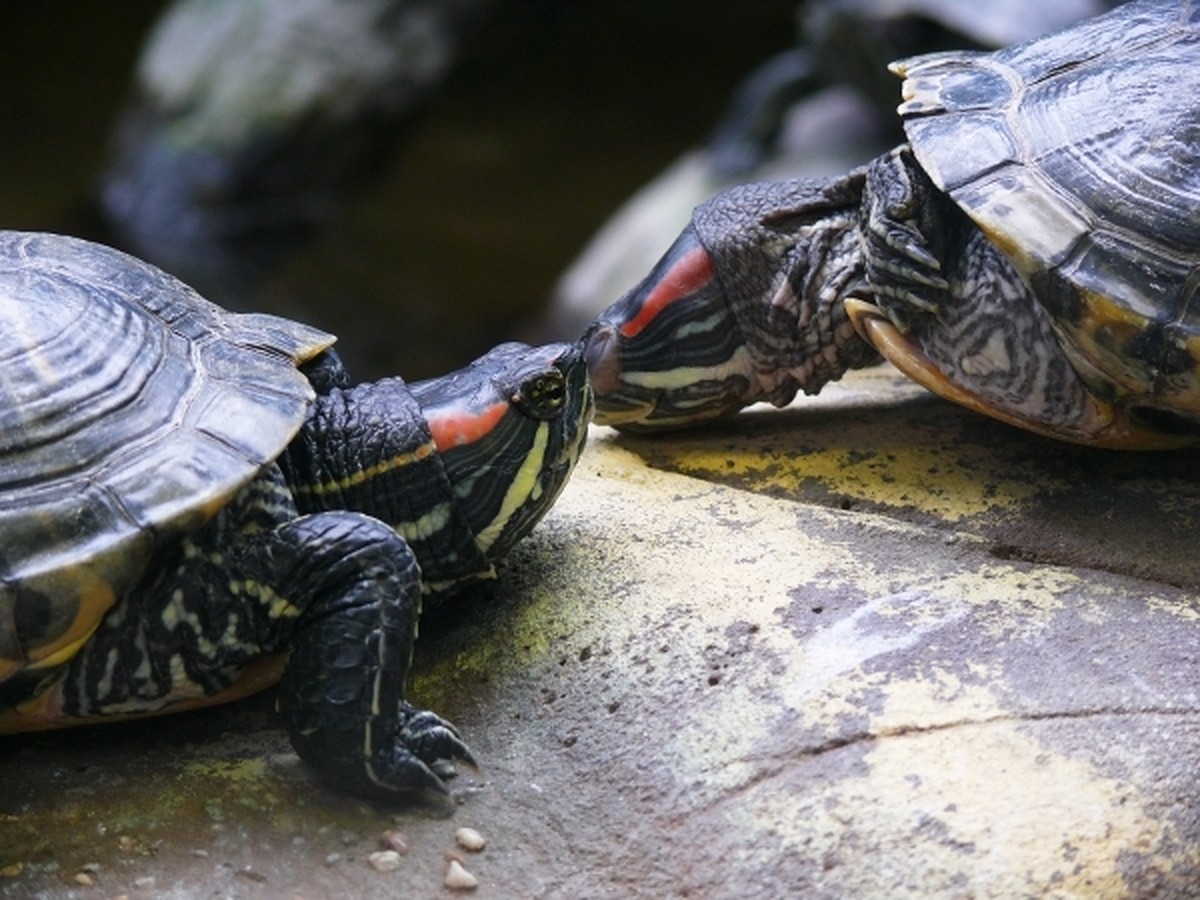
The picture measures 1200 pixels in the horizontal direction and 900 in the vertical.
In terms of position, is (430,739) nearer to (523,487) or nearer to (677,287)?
(523,487)

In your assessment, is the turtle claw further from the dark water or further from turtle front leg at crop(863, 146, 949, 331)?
the dark water

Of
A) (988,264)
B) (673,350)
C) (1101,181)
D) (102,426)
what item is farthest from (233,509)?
(1101,181)

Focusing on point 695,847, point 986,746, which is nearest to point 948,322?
point 986,746

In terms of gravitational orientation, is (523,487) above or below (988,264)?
below

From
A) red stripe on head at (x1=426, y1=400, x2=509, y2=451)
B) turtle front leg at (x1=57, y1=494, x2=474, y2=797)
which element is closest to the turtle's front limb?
turtle front leg at (x1=57, y1=494, x2=474, y2=797)

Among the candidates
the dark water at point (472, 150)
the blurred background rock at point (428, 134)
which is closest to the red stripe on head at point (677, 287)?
the blurred background rock at point (428, 134)

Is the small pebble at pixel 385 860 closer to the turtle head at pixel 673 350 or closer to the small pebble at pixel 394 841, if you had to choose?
the small pebble at pixel 394 841

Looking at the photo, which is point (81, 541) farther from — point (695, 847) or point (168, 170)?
point (168, 170)
